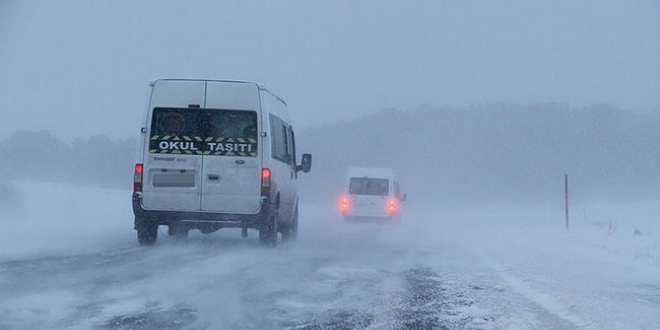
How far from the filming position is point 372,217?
92.5ft

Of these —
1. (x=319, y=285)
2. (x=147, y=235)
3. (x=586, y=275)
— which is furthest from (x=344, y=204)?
(x=319, y=285)

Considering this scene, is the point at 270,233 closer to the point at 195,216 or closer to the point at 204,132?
the point at 195,216

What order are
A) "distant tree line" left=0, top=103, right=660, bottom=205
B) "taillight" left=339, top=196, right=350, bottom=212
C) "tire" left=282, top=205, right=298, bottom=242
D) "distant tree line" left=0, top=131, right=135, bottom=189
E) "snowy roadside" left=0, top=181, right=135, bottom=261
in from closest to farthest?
"snowy roadside" left=0, top=181, right=135, bottom=261
"tire" left=282, top=205, right=298, bottom=242
"taillight" left=339, top=196, right=350, bottom=212
"distant tree line" left=0, top=131, right=135, bottom=189
"distant tree line" left=0, top=103, right=660, bottom=205

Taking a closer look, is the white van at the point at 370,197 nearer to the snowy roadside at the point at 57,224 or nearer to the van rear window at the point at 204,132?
the snowy roadside at the point at 57,224

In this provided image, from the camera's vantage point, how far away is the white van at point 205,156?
46.5 feet

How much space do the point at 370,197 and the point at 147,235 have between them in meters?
13.8

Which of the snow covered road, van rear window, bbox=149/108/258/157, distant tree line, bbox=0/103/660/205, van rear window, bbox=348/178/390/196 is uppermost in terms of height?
distant tree line, bbox=0/103/660/205

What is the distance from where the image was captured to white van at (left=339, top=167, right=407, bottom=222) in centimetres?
2811

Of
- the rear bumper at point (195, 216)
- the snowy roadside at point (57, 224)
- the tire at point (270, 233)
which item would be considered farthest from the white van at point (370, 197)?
the rear bumper at point (195, 216)

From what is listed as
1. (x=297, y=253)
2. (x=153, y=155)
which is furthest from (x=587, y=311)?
(x=153, y=155)

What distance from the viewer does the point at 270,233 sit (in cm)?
1505

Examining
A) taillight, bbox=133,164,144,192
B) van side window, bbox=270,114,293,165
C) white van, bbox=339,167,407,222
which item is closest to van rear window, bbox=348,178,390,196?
white van, bbox=339,167,407,222

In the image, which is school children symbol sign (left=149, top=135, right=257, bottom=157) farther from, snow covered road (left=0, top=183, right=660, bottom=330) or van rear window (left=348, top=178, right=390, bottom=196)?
van rear window (left=348, top=178, right=390, bottom=196)

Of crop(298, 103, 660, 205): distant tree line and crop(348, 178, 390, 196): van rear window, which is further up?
crop(298, 103, 660, 205): distant tree line
